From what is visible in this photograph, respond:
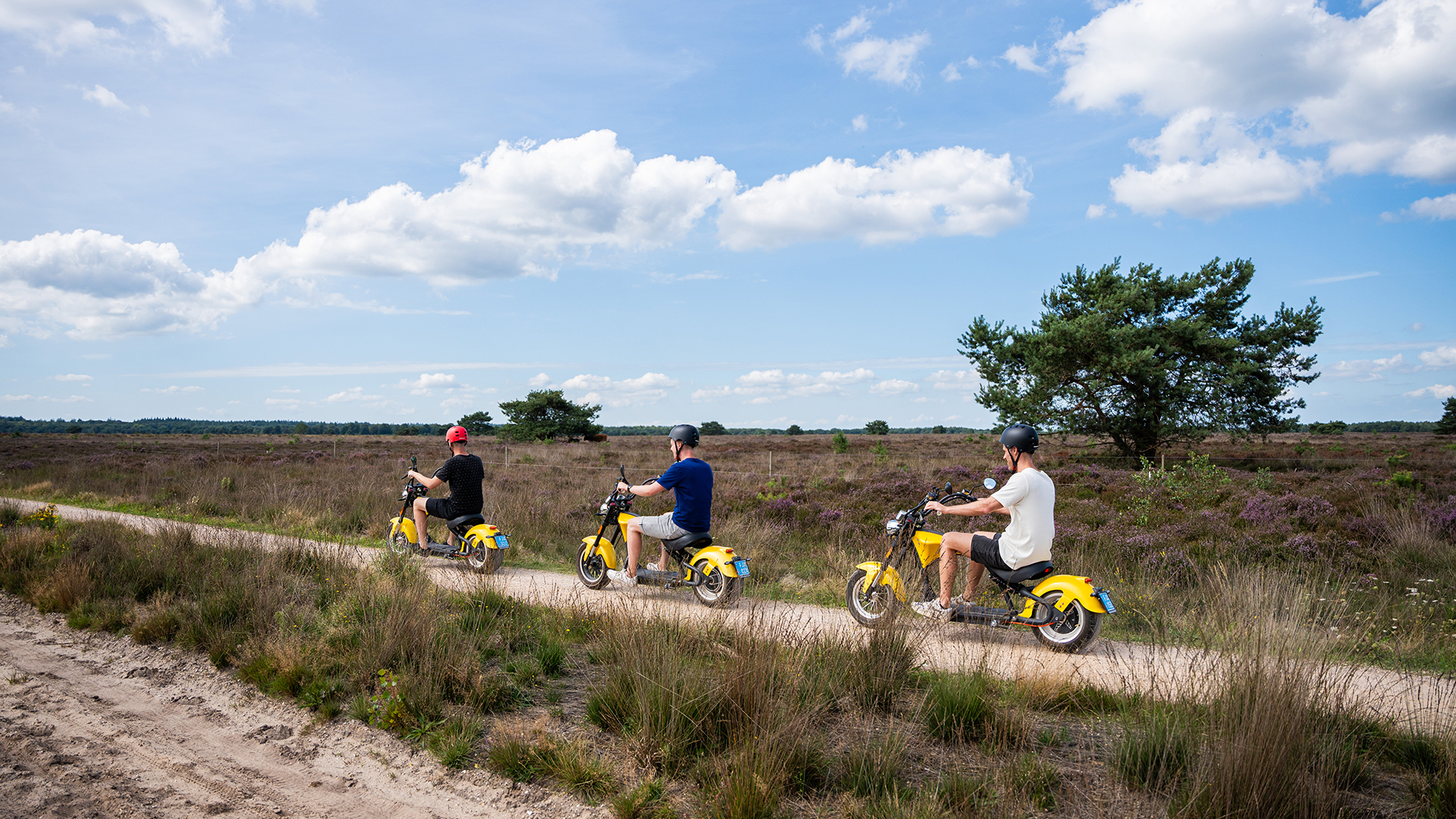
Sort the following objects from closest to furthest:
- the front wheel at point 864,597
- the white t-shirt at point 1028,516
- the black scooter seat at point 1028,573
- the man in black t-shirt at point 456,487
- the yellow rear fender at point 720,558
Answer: the white t-shirt at point 1028,516 → the black scooter seat at point 1028,573 → the front wheel at point 864,597 → the yellow rear fender at point 720,558 → the man in black t-shirt at point 456,487

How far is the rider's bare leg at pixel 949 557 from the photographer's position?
659cm

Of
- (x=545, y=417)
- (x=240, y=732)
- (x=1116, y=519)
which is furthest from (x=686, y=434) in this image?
(x=545, y=417)

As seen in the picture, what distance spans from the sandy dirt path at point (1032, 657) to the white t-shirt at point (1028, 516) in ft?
2.41

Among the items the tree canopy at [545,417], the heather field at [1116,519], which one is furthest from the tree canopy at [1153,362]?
the tree canopy at [545,417]

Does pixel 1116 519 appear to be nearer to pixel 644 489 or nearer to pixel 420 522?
pixel 644 489

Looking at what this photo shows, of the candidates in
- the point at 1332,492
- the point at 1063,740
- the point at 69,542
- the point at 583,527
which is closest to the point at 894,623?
the point at 1063,740

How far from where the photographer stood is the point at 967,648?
6.11m

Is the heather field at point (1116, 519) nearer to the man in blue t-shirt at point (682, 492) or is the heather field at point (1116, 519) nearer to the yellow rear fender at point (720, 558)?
the yellow rear fender at point (720, 558)

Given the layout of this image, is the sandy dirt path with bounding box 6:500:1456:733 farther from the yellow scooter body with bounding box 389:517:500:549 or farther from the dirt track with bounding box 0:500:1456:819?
the yellow scooter body with bounding box 389:517:500:549

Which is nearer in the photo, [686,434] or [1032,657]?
[1032,657]

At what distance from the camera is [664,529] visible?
27.0 feet

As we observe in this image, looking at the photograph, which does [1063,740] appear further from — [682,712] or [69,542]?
[69,542]

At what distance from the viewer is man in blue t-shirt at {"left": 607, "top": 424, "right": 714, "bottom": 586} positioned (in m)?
8.02

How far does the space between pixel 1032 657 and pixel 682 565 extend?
372 centimetres
